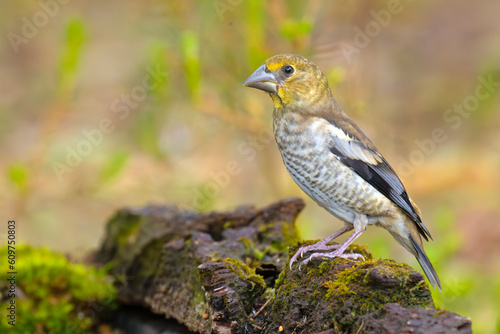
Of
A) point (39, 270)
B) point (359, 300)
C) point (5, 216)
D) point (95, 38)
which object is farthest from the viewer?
point (95, 38)

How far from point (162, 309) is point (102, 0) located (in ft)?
30.9

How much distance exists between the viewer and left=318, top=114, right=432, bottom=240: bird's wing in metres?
3.77

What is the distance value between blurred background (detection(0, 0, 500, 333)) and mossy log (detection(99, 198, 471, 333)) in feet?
3.34

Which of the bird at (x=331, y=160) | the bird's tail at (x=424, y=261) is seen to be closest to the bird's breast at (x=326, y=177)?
the bird at (x=331, y=160)

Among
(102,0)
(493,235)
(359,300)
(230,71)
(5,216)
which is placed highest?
(102,0)

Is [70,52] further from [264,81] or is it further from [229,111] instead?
[264,81]

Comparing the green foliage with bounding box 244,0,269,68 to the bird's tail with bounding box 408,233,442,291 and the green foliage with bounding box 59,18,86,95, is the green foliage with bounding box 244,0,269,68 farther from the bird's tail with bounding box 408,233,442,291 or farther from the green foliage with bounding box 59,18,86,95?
the bird's tail with bounding box 408,233,442,291

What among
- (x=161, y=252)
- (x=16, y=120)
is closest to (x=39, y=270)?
(x=161, y=252)

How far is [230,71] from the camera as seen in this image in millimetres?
6637

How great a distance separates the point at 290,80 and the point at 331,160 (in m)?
0.62

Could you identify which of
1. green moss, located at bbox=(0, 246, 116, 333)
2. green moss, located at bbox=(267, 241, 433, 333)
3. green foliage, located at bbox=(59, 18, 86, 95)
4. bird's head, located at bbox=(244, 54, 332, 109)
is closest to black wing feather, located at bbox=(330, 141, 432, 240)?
bird's head, located at bbox=(244, 54, 332, 109)

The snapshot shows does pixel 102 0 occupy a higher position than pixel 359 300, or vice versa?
pixel 102 0

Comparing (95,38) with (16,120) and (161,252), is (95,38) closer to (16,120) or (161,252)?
(16,120)

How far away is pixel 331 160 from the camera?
3.71 metres
